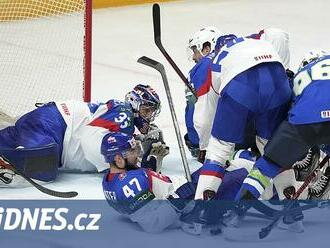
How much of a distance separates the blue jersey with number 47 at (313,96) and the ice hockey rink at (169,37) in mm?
1023

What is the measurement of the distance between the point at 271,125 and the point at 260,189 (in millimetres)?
235

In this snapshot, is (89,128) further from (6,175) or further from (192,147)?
(192,147)

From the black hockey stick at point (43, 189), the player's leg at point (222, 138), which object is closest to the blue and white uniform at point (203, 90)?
the player's leg at point (222, 138)

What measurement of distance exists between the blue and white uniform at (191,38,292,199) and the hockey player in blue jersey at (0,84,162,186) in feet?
2.45

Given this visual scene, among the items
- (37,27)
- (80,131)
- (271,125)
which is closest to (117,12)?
(37,27)

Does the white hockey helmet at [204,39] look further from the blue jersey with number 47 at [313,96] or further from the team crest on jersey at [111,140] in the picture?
the blue jersey with number 47 at [313,96]

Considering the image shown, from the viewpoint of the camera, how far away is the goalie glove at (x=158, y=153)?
11.2 ft

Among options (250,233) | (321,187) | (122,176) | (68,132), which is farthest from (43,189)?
Answer: (250,233)

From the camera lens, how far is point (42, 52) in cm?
478

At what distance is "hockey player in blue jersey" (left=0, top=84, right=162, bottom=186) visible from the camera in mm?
3314

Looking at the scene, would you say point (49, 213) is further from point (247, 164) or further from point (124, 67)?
point (124, 67)

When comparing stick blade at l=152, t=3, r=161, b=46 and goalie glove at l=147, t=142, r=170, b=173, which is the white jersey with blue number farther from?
stick blade at l=152, t=3, r=161, b=46

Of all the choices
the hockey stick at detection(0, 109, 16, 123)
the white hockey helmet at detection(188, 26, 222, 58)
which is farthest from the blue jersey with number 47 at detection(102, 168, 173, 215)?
the hockey stick at detection(0, 109, 16, 123)

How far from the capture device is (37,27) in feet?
16.0
